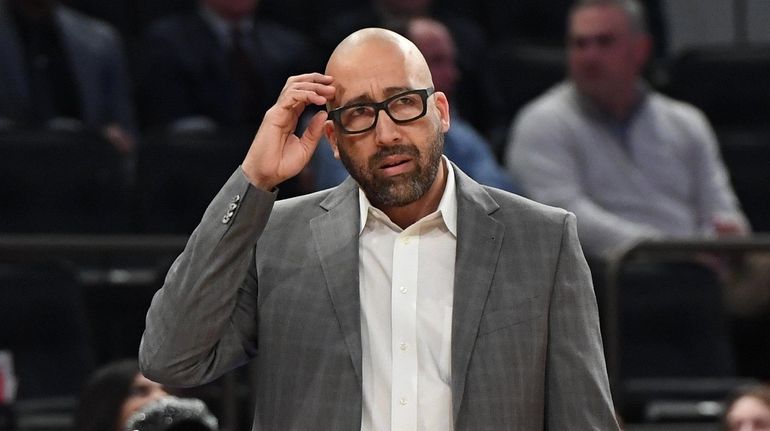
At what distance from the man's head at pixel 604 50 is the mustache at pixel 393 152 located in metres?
3.26

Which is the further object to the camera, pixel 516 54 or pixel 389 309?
pixel 516 54

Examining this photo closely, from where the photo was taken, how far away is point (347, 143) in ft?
7.17

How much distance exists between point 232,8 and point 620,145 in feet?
5.55

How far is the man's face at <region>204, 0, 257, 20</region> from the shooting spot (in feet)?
19.1

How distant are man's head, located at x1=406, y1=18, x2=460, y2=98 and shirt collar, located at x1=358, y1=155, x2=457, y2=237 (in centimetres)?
288

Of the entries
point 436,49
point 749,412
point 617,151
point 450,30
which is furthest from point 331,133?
point 450,30

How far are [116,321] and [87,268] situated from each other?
308mm

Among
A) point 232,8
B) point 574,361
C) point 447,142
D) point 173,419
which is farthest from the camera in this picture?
point 232,8

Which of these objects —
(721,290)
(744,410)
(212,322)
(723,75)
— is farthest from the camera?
(723,75)

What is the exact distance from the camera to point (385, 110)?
2160 mm

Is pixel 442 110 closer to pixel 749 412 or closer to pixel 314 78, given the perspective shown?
pixel 314 78

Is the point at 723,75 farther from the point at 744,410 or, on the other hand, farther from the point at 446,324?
the point at 446,324

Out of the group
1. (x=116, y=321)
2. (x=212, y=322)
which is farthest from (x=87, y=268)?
(x=212, y=322)

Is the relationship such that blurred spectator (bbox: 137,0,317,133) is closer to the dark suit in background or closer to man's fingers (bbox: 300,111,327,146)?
the dark suit in background
